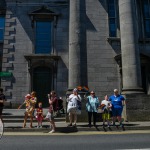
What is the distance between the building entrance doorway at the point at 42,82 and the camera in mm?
19438

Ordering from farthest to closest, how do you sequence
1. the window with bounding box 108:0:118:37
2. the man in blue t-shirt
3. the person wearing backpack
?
the window with bounding box 108:0:118:37, the man in blue t-shirt, the person wearing backpack

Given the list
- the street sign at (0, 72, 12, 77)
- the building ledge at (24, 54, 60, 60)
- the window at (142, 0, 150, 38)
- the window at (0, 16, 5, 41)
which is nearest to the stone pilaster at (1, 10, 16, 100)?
the street sign at (0, 72, 12, 77)

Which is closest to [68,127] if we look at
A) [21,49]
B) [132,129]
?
[132,129]

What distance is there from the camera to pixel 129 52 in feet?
45.3

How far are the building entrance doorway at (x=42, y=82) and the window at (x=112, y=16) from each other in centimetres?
720

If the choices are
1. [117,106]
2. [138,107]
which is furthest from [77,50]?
[138,107]

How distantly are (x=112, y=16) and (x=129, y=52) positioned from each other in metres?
7.95

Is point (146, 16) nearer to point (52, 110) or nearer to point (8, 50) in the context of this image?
point (8, 50)

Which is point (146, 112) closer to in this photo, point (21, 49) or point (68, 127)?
point (68, 127)

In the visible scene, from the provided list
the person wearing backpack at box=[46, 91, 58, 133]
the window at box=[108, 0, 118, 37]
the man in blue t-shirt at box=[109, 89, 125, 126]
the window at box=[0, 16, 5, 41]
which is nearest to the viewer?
the person wearing backpack at box=[46, 91, 58, 133]

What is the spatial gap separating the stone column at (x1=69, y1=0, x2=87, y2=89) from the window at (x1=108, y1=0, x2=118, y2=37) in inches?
218

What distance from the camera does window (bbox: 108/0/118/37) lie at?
20188 mm

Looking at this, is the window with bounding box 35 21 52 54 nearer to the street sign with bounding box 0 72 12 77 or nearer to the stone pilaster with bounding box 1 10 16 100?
the stone pilaster with bounding box 1 10 16 100

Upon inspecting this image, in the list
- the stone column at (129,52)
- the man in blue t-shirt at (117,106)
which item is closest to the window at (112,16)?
the stone column at (129,52)
